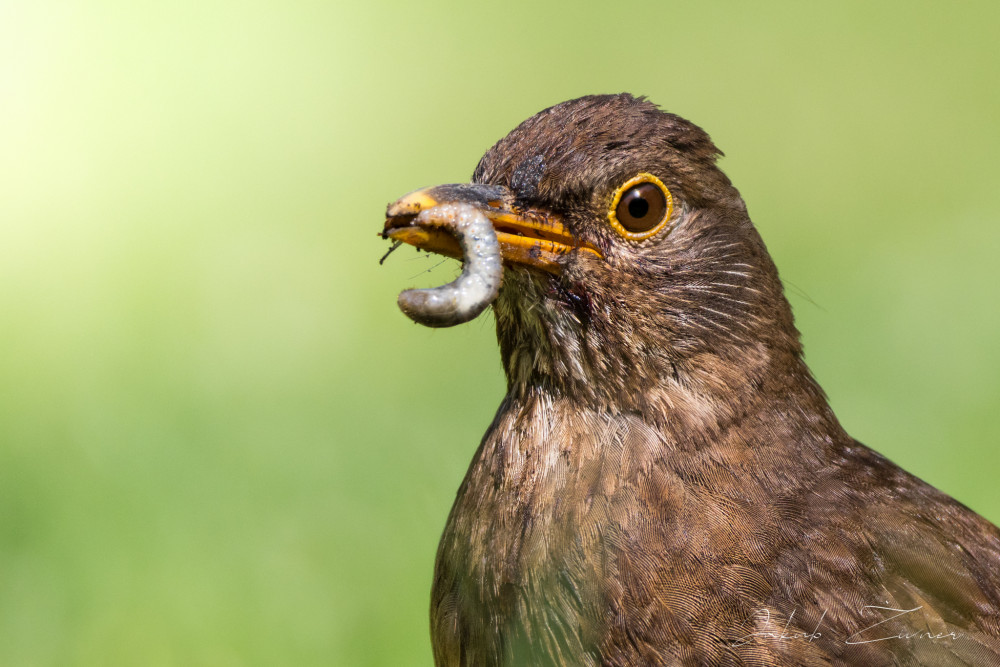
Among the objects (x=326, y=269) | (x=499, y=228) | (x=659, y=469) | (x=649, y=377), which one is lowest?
(x=659, y=469)

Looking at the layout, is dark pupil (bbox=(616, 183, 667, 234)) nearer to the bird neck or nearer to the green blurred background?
the bird neck

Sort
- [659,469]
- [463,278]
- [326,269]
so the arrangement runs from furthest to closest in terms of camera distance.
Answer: [326,269], [659,469], [463,278]

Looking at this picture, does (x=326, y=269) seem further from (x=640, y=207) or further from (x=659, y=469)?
(x=659, y=469)

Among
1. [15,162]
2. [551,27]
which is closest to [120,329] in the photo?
[15,162]

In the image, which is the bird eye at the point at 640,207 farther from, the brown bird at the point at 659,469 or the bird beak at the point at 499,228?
the bird beak at the point at 499,228

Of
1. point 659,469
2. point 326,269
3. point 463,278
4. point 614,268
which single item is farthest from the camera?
point 326,269

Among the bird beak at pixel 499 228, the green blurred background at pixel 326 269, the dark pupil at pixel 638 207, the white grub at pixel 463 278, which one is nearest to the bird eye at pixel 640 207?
the dark pupil at pixel 638 207

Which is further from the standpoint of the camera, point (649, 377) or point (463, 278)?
point (649, 377)

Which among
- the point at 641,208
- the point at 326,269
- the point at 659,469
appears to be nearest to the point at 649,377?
the point at 659,469
